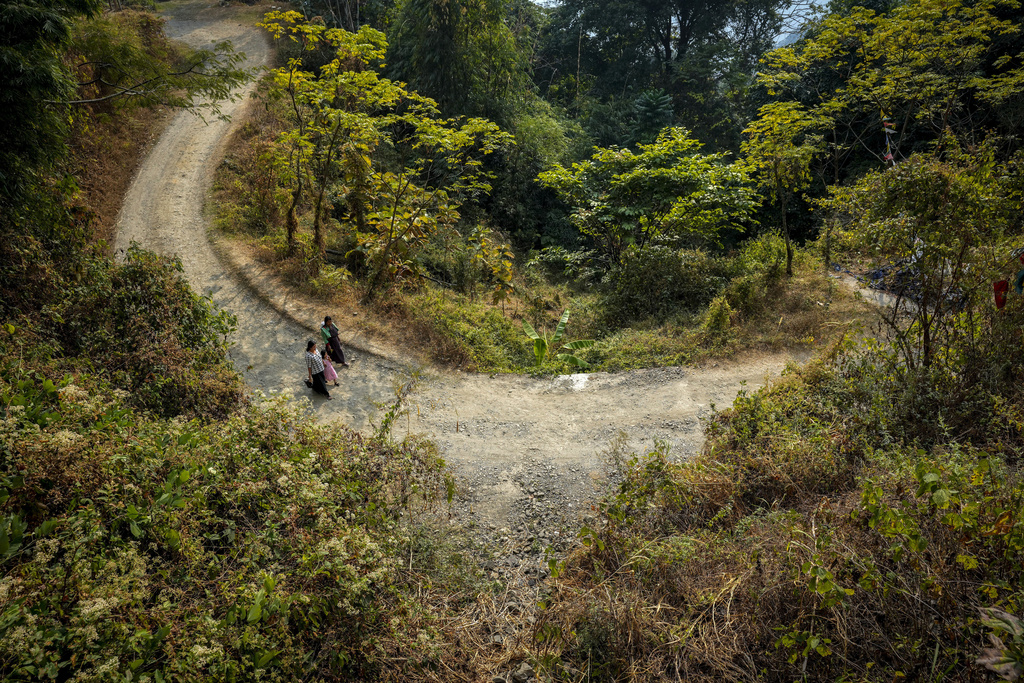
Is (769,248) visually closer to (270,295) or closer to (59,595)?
(270,295)

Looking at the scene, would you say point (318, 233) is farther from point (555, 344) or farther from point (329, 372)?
point (555, 344)

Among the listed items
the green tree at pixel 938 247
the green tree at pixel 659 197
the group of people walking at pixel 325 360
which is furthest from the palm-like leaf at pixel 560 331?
the green tree at pixel 938 247

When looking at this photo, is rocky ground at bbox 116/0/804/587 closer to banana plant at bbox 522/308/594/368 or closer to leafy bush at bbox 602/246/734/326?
banana plant at bbox 522/308/594/368

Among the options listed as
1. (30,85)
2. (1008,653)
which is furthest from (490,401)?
(30,85)

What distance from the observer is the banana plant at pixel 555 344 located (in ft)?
38.8

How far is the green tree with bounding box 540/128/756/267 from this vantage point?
50.3 feet

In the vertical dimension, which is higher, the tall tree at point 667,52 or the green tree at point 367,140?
the tall tree at point 667,52

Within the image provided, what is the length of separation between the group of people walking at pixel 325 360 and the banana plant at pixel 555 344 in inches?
168

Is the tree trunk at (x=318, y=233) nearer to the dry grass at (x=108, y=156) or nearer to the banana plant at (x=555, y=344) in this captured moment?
the dry grass at (x=108, y=156)

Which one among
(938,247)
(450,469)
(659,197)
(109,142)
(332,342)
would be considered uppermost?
(109,142)

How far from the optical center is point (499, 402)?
34.2 feet

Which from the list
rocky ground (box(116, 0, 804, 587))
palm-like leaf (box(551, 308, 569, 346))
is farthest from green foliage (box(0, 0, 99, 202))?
palm-like leaf (box(551, 308, 569, 346))

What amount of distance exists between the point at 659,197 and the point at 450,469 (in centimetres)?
1166

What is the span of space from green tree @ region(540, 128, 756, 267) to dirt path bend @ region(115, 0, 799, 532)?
5786 millimetres
